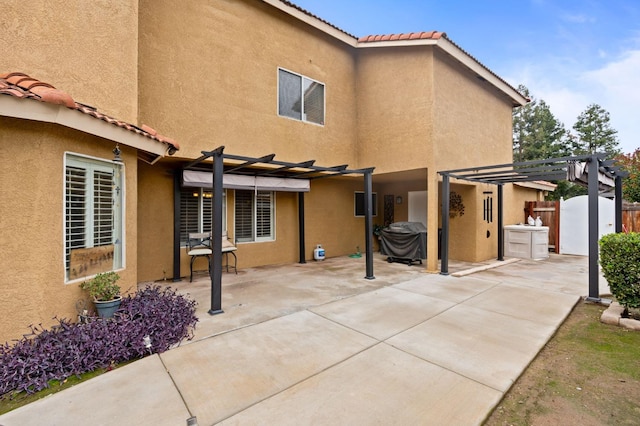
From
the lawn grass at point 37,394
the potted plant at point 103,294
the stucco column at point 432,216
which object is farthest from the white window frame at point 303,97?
the lawn grass at point 37,394

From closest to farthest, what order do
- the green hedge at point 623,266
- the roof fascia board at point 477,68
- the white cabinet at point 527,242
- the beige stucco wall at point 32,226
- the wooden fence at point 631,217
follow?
1. the beige stucco wall at point 32,226
2. the green hedge at point 623,266
3. the roof fascia board at point 477,68
4. the wooden fence at point 631,217
5. the white cabinet at point 527,242

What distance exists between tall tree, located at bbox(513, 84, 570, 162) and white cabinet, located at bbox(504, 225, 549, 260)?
1672cm

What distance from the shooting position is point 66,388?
2.89 m

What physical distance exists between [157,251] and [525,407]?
7529mm

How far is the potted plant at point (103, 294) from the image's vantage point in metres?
3.95

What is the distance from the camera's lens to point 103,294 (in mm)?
4008

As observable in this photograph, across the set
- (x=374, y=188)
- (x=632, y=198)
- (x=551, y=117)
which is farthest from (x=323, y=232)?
(x=551, y=117)

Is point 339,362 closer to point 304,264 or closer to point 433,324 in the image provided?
point 433,324

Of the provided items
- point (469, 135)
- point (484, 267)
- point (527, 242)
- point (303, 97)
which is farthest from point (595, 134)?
point (303, 97)

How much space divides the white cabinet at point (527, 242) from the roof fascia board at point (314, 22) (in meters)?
8.92

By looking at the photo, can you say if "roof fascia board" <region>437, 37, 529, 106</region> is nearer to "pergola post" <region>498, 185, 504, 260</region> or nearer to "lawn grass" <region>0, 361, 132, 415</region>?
"pergola post" <region>498, 185, 504, 260</region>

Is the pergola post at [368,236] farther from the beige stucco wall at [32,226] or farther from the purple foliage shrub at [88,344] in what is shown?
the beige stucco wall at [32,226]

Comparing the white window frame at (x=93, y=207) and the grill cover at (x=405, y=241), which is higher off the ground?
the white window frame at (x=93, y=207)

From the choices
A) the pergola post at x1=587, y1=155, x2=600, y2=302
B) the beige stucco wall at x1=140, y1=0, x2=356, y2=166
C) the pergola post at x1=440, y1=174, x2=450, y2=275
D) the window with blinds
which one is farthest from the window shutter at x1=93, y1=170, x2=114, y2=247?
the pergola post at x1=587, y1=155, x2=600, y2=302
